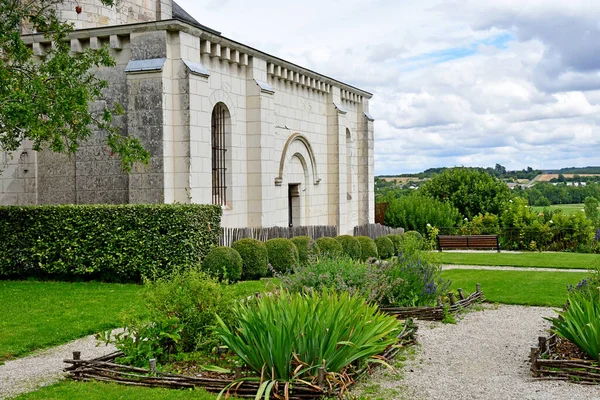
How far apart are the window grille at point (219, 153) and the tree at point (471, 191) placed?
21.2 m

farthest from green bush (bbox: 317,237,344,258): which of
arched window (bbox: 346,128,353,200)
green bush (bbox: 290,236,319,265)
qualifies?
arched window (bbox: 346,128,353,200)

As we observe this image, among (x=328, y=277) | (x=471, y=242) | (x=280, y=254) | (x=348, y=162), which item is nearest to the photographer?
(x=328, y=277)

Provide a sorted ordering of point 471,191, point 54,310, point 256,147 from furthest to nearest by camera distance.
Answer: point 471,191 → point 256,147 → point 54,310

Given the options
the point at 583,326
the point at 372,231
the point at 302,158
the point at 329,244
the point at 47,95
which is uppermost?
the point at 47,95

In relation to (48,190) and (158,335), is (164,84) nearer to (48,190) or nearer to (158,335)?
(48,190)

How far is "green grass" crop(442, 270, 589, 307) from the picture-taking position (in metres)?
13.7

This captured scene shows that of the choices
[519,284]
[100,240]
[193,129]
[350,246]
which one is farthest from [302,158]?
[519,284]

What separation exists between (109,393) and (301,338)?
6.89ft

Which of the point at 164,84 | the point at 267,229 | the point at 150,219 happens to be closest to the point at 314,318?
the point at 150,219

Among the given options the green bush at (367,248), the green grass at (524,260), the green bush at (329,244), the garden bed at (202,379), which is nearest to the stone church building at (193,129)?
the green bush at (329,244)

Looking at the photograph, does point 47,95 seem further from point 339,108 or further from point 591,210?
point 591,210

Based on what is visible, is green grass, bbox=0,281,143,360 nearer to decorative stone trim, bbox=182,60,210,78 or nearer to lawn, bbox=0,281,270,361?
lawn, bbox=0,281,270,361

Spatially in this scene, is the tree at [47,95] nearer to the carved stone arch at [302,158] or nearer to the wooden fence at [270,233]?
the wooden fence at [270,233]

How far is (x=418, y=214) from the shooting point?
109ft
